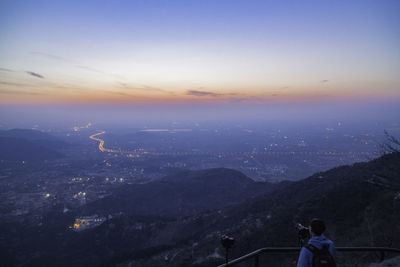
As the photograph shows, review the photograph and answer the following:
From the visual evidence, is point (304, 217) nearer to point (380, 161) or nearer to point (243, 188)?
point (380, 161)

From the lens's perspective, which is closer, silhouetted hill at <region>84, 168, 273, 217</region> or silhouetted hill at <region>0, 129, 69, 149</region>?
silhouetted hill at <region>84, 168, 273, 217</region>

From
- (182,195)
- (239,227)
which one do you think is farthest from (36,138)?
(239,227)

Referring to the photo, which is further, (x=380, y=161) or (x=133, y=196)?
(x=133, y=196)

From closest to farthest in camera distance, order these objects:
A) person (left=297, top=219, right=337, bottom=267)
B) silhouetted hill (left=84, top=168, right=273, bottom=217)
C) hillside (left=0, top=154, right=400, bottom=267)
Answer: person (left=297, top=219, right=337, bottom=267)
hillside (left=0, top=154, right=400, bottom=267)
silhouetted hill (left=84, top=168, right=273, bottom=217)

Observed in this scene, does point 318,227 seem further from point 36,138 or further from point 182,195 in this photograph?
point 36,138

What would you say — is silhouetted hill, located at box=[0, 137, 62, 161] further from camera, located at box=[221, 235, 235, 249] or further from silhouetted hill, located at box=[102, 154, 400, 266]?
camera, located at box=[221, 235, 235, 249]

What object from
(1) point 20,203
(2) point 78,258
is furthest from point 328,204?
(1) point 20,203

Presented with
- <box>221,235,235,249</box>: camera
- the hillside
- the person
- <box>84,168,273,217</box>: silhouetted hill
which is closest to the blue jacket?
the person
